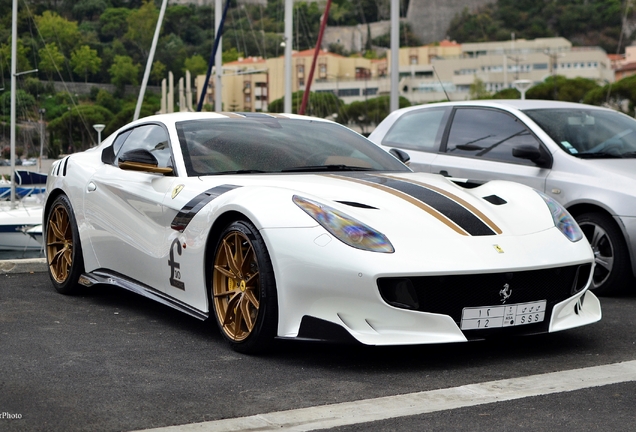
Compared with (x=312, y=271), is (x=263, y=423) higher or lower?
lower

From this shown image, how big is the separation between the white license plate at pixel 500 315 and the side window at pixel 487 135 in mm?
3022

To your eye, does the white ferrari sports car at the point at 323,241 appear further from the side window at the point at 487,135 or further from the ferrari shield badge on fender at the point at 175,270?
the side window at the point at 487,135

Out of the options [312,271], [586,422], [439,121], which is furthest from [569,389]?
[439,121]

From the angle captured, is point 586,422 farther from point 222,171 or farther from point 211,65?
point 211,65

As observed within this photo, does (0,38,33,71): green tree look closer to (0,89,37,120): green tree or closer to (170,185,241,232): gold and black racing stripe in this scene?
(0,89,37,120): green tree

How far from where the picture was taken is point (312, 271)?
4.21 m

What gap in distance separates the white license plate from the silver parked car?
1881 millimetres

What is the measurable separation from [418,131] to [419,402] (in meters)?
4.90

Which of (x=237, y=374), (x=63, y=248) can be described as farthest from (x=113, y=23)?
(x=237, y=374)

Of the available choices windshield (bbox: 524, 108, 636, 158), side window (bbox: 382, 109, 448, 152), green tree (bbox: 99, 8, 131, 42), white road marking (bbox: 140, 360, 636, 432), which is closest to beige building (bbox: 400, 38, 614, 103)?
green tree (bbox: 99, 8, 131, 42)

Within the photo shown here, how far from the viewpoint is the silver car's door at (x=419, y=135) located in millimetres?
8023

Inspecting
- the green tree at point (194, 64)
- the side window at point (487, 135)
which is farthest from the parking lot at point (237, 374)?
the green tree at point (194, 64)

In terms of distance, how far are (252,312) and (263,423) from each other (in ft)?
3.95

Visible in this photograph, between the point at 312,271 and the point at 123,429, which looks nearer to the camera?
the point at 123,429
